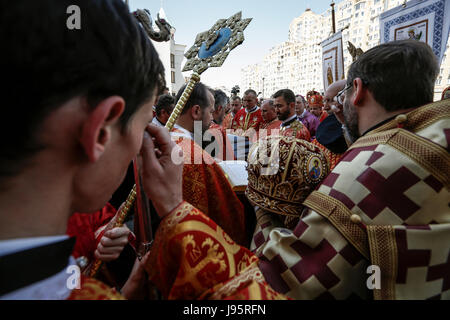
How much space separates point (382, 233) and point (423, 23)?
11.3 ft

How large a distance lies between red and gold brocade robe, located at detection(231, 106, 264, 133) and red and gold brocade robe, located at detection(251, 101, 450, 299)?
6.35 m

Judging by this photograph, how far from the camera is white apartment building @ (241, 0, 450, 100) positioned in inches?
2197

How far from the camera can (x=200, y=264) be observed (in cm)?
82

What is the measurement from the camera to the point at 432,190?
108 cm

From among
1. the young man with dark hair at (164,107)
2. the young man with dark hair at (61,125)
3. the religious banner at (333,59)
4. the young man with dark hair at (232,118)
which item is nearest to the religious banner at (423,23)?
the religious banner at (333,59)

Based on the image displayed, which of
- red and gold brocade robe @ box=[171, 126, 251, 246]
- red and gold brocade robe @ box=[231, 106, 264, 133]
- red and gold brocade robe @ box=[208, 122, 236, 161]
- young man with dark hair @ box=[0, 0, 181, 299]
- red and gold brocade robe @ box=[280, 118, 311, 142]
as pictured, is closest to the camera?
young man with dark hair @ box=[0, 0, 181, 299]

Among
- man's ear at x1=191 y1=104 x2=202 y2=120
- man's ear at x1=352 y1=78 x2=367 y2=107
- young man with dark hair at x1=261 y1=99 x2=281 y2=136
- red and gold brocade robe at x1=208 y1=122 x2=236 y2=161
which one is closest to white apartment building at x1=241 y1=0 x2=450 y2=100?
young man with dark hair at x1=261 y1=99 x2=281 y2=136

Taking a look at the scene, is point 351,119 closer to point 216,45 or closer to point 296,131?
point 216,45

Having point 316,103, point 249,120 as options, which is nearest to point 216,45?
point 249,120

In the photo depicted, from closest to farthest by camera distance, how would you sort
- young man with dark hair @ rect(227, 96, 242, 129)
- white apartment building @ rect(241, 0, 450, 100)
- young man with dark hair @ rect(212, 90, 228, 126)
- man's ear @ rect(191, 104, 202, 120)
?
man's ear @ rect(191, 104, 202, 120) < young man with dark hair @ rect(212, 90, 228, 126) < young man with dark hair @ rect(227, 96, 242, 129) < white apartment building @ rect(241, 0, 450, 100)

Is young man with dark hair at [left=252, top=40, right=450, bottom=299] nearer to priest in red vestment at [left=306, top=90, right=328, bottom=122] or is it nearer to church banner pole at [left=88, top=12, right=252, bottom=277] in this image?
church banner pole at [left=88, top=12, right=252, bottom=277]

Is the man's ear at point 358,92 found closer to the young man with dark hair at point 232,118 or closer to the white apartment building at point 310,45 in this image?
the young man with dark hair at point 232,118
